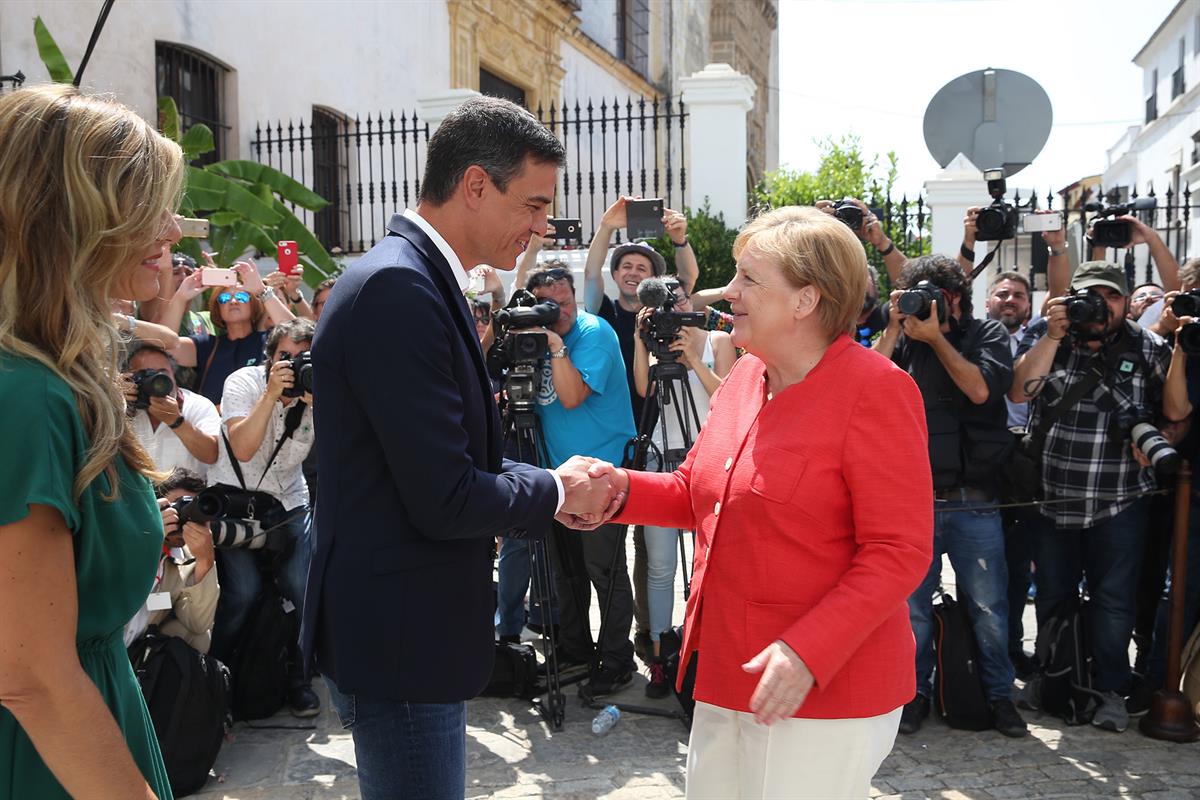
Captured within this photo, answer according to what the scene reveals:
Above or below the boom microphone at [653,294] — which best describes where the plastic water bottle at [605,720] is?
below

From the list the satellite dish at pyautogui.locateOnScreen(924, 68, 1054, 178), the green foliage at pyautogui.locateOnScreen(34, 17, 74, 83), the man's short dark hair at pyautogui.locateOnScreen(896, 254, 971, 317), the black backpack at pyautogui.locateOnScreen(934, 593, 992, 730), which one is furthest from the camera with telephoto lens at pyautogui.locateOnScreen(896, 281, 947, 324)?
the green foliage at pyautogui.locateOnScreen(34, 17, 74, 83)

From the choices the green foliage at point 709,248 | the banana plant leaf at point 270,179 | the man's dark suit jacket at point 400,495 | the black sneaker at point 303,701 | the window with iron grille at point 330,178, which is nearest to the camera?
the man's dark suit jacket at point 400,495

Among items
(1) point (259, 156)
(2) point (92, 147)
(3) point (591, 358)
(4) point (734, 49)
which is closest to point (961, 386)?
(3) point (591, 358)

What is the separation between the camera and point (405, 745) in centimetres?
→ 229

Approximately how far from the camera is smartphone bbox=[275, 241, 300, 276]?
673 centimetres

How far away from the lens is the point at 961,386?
5.10 meters

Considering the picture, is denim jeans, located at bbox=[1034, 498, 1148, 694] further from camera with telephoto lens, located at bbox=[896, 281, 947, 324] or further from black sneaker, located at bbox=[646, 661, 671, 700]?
black sneaker, located at bbox=[646, 661, 671, 700]

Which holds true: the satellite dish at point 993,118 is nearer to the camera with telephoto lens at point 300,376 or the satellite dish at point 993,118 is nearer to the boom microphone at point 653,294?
the boom microphone at point 653,294

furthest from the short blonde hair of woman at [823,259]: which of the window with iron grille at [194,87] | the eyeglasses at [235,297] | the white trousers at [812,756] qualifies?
the window with iron grille at [194,87]

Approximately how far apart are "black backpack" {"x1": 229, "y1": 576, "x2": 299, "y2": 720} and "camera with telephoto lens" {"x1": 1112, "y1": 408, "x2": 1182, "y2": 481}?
13.7ft

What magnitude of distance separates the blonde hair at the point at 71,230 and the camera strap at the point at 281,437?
141 inches

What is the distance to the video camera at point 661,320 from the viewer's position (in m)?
5.20

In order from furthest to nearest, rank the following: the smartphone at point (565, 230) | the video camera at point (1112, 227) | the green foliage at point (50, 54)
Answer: the green foliage at point (50, 54)
the smartphone at point (565, 230)
the video camera at point (1112, 227)

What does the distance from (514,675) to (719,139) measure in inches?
333
